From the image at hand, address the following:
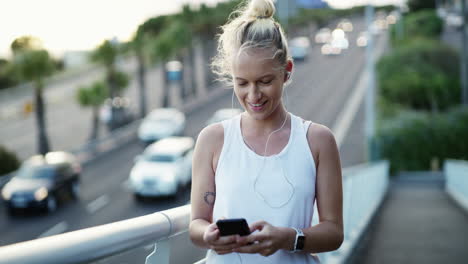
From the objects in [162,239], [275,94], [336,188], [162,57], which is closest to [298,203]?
[336,188]

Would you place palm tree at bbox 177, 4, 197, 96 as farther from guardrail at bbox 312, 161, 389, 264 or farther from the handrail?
the handrail

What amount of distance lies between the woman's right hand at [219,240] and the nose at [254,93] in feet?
1.69

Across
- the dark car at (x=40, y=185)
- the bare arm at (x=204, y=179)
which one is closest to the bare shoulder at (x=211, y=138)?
the bare arm at (x=204, y=179)

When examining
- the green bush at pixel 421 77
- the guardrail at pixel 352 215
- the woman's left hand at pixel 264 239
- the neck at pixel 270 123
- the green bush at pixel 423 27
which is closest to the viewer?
the woman's left hand at pixel 264 239

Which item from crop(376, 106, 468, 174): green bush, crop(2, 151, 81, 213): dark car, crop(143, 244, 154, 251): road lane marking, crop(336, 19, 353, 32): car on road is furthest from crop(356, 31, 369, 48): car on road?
crop(143, 244, 154, 251): road lane marking

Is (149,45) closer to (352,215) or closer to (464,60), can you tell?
(464,60)

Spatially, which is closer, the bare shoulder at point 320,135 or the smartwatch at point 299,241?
the smartwatch at point 299,241

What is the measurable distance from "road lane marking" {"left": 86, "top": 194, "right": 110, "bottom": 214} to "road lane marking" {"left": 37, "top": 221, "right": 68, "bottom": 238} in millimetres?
1628

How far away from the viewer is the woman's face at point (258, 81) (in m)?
2.17

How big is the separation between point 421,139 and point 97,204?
17824 millimetres

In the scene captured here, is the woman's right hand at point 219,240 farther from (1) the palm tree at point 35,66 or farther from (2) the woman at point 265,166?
(1) the palm tree at point 35,66

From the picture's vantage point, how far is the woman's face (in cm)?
217

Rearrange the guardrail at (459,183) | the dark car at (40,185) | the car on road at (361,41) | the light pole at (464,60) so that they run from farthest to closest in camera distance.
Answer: the car on road at (361,41) < the light pole at (464,60) < the dark car at (40,185) < the guardrail at (459,183)

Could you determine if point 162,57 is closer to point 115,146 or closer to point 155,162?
point 115,146
